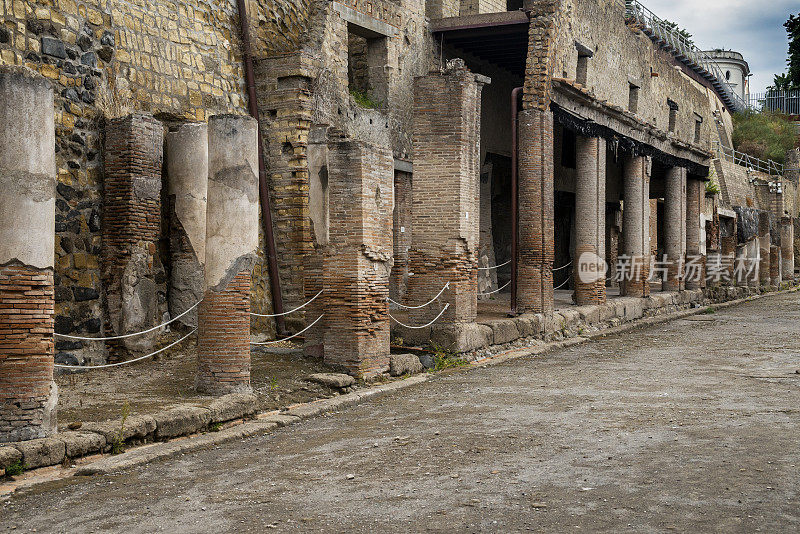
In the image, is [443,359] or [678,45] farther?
[678,45]

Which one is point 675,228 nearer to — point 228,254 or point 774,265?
point 774,265

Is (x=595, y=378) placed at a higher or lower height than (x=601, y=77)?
lower

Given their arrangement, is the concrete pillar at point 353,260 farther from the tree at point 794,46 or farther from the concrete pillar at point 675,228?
the concrete pillar at point 675,228

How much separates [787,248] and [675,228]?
13.0 m

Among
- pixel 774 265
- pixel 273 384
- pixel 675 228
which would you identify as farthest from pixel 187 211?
pixel 774 265

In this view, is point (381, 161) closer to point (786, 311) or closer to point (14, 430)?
point (14, 430)

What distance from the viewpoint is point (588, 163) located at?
56.5ft

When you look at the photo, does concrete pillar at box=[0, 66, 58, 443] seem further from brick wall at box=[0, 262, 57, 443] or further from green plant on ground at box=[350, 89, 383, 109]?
green plant on ground at box=[350, 89, 383, 109]

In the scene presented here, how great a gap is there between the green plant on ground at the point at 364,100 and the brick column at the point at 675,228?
9718 millimetres

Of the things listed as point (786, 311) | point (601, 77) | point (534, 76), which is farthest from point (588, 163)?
point (786, 311)

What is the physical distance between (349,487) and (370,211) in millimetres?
4720

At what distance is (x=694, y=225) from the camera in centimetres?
2430

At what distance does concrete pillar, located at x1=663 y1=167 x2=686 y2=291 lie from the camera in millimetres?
22453

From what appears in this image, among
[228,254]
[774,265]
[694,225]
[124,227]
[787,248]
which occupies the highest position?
[694,225]
